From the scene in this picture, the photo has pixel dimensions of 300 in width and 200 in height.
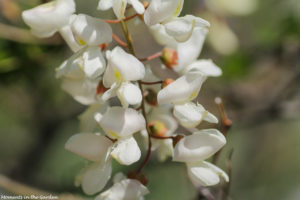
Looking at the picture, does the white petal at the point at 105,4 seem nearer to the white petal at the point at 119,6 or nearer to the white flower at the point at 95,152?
the white petal at the point at 119,6

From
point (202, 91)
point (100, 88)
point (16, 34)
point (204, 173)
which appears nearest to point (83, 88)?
point (100, 88)

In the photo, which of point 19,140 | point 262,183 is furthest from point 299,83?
point 19,140

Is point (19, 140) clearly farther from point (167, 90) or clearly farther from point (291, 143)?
point (167, 90)

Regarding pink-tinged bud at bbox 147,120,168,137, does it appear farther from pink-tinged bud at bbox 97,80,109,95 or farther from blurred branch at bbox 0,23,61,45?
blurred branch at bbox 0,23,61,45

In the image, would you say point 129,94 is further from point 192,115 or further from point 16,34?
point 16,34

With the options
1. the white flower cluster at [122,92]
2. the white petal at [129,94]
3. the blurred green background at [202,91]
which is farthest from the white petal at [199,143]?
the blurred green background at [202,91]

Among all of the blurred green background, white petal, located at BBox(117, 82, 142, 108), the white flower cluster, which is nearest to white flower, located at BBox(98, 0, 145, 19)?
the white flower cluster
